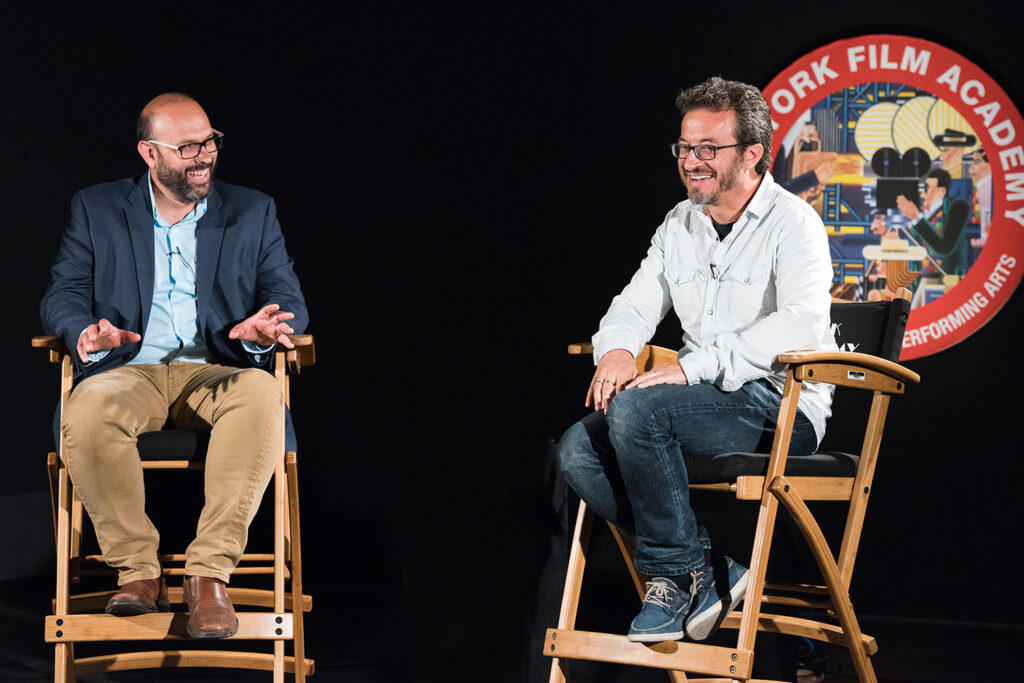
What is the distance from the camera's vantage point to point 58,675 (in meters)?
2.88

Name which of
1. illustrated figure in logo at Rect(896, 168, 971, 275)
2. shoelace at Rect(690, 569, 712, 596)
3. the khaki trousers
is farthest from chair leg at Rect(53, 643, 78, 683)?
illustrated figure in logo at Rect(896, 168, 971, 275)

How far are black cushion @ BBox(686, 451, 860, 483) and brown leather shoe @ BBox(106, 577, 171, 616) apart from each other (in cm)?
139

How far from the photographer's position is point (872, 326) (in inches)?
122

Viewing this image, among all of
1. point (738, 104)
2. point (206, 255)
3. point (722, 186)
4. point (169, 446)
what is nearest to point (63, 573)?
point (169, 446)

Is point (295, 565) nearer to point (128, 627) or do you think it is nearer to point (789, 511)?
point (128, 627)

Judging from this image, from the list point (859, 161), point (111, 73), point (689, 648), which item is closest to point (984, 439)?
point (859, 161)

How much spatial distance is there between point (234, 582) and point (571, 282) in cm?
187

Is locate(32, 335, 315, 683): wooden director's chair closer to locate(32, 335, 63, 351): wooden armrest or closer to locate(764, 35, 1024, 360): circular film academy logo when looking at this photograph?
locate(32, 335, 63, 351): wooden armrest

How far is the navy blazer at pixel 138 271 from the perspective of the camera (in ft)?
10.6

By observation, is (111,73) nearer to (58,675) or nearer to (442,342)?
(442,342)

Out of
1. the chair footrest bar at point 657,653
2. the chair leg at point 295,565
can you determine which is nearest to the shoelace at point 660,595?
the chair footrest bar at point 657,653

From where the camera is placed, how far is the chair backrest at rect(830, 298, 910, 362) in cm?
302

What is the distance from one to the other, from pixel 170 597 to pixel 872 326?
206 centimetres

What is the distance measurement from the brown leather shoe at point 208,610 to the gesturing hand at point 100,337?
0.66 metres
